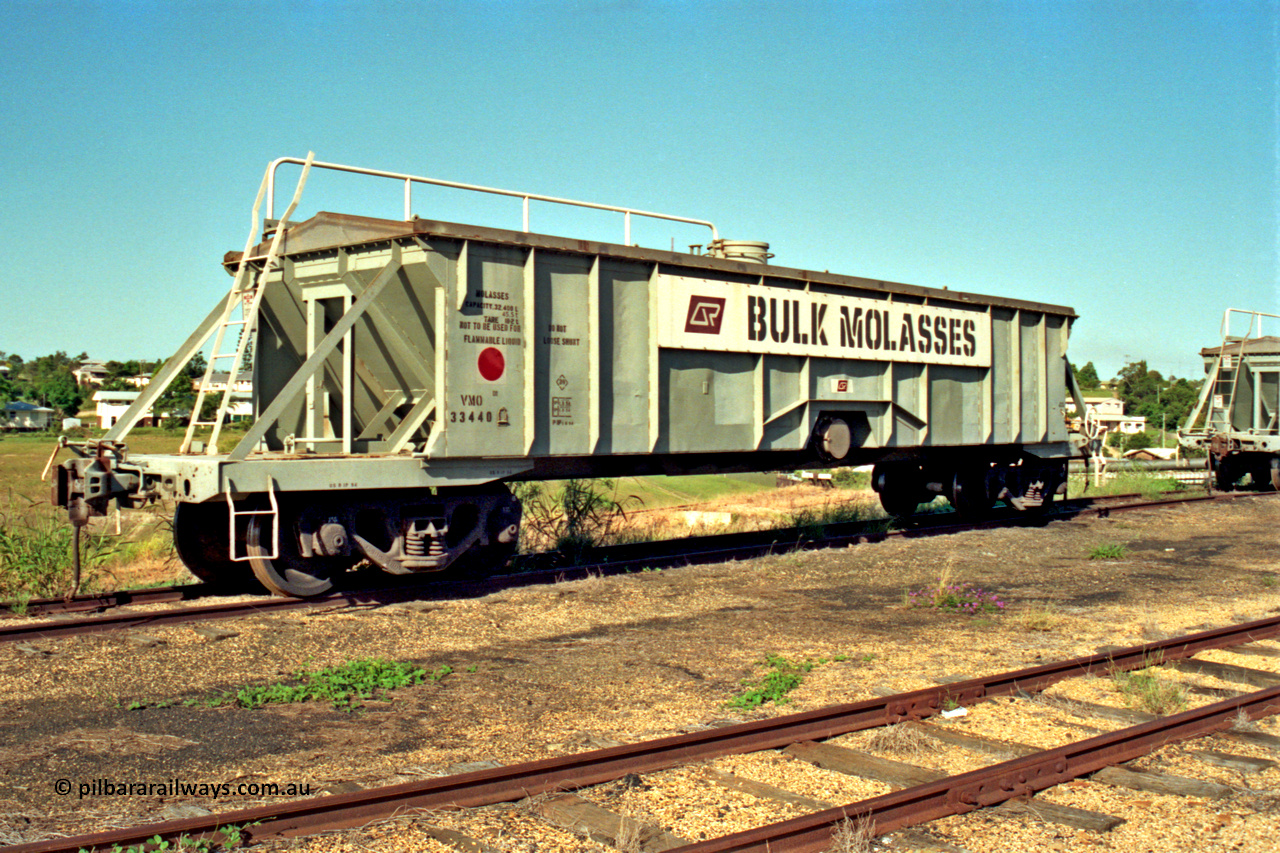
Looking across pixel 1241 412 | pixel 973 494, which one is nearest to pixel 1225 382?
pixel 1241 412

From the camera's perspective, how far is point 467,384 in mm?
9680

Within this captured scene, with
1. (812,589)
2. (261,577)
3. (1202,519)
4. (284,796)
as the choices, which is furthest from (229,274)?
(1202,519)

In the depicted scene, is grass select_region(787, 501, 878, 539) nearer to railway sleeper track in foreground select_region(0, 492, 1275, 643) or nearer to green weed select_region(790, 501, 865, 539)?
green weed select_region(790, 501, 865, 539)

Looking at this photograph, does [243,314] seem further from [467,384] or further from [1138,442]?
[1138,442]

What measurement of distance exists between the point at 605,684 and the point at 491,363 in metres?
3.96

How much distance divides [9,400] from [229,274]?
11730 centimetres

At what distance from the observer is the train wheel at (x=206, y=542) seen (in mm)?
9742

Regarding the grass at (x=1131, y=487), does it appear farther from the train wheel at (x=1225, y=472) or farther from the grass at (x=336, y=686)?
the grass at (x=336, y=686)

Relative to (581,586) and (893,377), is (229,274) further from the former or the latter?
(893,377)

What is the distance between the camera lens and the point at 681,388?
1160cm

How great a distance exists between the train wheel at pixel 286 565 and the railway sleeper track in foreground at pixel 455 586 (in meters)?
0.11

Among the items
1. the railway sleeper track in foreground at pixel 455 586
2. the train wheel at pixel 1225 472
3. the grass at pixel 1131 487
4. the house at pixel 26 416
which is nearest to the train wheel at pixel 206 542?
the railway sleeper track in foreground at pixel 455 586

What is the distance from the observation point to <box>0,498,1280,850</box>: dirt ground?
450 cm

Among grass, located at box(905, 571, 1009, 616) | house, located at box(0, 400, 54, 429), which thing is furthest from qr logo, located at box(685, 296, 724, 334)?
house, located at box(0, 400, 54, 429)
